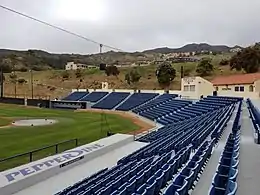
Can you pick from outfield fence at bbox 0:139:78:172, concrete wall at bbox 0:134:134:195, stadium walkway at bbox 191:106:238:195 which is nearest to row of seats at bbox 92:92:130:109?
outfield fence at bbox 0:139:78:172

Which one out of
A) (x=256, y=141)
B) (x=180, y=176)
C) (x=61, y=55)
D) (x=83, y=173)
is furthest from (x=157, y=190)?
(x=61, y=55)

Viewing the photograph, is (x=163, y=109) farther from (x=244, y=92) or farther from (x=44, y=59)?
(x=44, y=59)

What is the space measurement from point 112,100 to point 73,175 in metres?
36.1

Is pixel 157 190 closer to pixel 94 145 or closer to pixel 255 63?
pixel 94 145

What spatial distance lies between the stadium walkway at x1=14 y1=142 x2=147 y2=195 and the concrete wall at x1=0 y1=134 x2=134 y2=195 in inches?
8.1

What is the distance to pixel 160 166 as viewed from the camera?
8.05 m

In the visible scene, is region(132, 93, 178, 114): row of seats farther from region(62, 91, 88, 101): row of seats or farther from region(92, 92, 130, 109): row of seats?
region(62, 91, 88, 101): row of seats

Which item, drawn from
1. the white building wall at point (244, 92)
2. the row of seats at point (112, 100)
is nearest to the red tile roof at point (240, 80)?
the white building wall at point (244, 92)

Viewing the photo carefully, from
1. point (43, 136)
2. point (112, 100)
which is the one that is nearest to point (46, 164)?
point (43, 136)

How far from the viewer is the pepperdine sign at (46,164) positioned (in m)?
11.2

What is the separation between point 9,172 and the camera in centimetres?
1159

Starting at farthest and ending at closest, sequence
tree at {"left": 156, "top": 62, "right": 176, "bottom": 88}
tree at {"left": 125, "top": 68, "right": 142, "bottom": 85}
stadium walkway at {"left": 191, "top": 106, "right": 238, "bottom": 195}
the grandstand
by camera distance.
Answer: tree at {"left": 125, "top": 68, "right": 142, "bottom": 85} → tree at {"left": 156, "top": 62, "right": 176, "bottom": 88} → stadium walkway at {"left": 191, "top": 106, "right": 238, "bottom": 195} → the grandstand

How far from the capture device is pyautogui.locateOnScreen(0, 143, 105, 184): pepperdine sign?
11158mm

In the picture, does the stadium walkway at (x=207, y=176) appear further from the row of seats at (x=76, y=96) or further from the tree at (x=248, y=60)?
the tree at (x=248, y=60)
